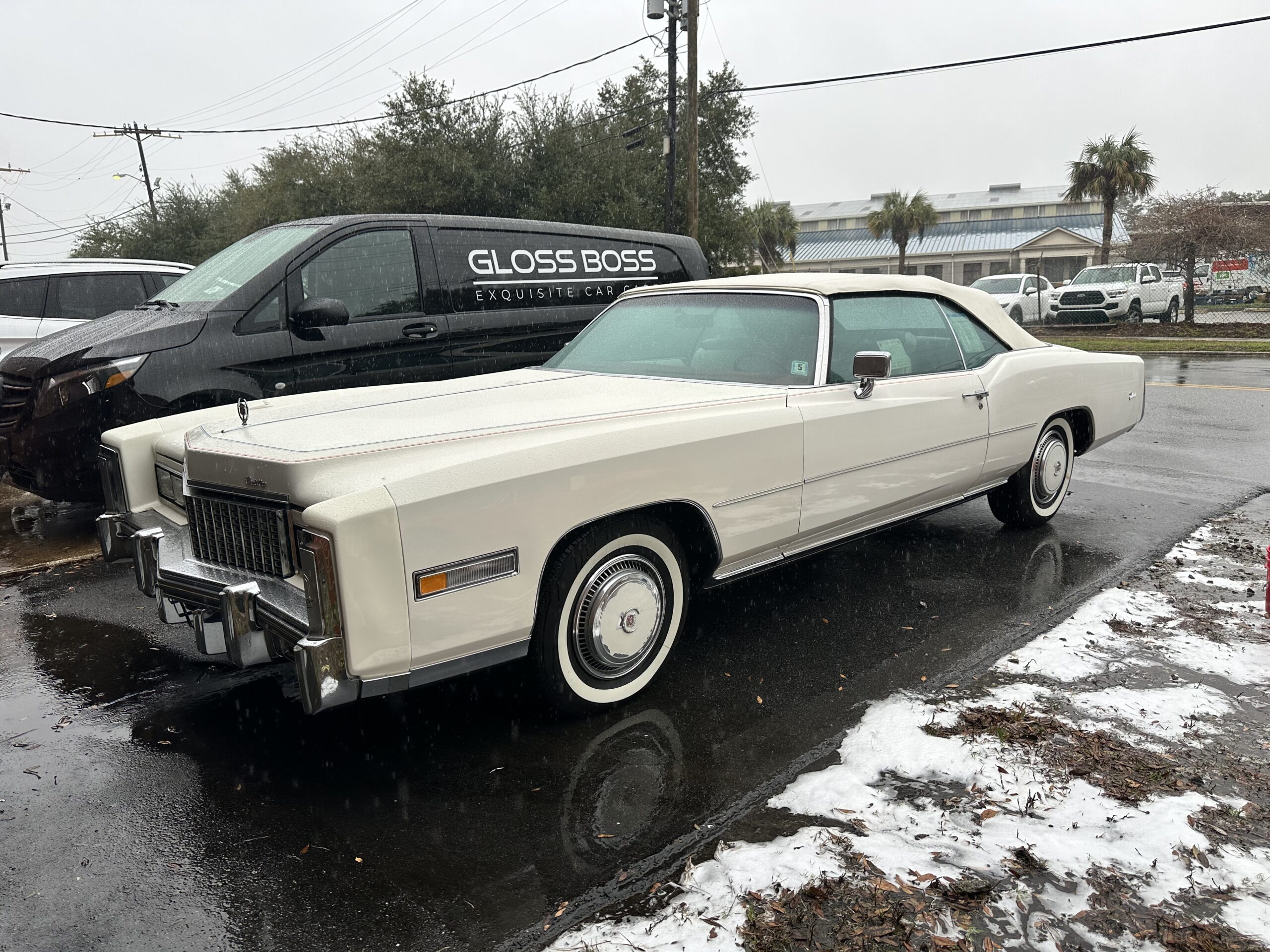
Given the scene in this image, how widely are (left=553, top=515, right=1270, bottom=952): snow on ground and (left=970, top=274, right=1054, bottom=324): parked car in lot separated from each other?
2174 cm

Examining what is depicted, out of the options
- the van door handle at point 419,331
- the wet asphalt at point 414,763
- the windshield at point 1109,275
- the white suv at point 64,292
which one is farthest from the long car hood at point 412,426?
the windshield at point 1109,275

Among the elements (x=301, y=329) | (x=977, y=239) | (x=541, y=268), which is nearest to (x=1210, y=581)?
(x=541, y=268)

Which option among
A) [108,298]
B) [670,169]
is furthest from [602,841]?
[670,169]

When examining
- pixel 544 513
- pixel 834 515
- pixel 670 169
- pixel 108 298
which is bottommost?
pixel 834 515

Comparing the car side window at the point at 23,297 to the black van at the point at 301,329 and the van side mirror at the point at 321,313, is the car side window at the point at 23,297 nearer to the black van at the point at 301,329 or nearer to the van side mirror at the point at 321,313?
the black van at the point at 301,329

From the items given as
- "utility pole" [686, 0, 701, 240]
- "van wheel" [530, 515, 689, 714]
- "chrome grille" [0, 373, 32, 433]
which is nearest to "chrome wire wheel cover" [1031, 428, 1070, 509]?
"van wheel" [530, 515, 689, 714]

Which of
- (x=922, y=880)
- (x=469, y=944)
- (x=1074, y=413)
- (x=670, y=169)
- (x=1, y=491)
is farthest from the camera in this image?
(x=670, y=169)

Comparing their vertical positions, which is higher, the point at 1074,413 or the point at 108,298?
the point at 108,298

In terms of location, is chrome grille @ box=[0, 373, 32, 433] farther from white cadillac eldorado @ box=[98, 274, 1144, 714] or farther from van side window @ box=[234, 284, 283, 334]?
white cadillac eldorado @ box=[98, 274, 1144, 714]

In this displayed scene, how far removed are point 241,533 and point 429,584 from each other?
2.76 ft

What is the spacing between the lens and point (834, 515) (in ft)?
13.2

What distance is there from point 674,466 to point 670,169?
62.6 feet

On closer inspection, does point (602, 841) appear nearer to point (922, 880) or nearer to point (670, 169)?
point (922, 880)

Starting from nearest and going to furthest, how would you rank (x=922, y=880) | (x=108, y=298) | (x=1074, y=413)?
(x=922, y=880), (x=1074, y=413), (x=108, y=298)
